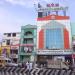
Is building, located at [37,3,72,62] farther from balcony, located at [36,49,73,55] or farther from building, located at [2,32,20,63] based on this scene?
building, located at [2,32,20,63]

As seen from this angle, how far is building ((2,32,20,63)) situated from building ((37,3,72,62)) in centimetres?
518

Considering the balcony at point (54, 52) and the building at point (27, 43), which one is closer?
the balcony at point (54, 52)

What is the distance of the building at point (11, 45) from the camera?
A: 155 feet

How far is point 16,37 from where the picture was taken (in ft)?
163

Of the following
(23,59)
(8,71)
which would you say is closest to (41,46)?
(23,59)

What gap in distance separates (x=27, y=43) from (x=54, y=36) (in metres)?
5.76

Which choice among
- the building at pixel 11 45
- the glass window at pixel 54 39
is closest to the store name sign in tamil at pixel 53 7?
the glass window at pixel 54 39

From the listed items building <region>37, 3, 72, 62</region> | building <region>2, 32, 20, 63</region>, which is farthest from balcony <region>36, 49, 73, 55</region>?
building <region>2, 32, 20, 63</region>

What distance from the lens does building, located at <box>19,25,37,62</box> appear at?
4540cm

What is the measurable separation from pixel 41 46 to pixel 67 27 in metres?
6.31

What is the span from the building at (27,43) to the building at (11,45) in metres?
1.49

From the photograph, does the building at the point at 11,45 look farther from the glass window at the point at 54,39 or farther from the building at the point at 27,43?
the glass window at the point at 54,39

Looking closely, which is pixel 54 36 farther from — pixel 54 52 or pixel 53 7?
pixel 53 7

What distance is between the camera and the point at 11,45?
48.2m
